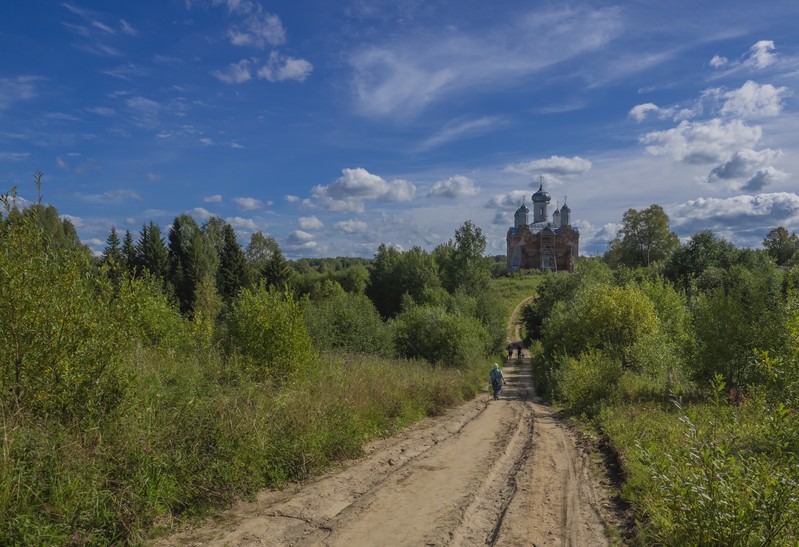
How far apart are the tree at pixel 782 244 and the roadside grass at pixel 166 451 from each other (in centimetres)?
7627

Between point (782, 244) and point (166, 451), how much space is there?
8389 centimetres

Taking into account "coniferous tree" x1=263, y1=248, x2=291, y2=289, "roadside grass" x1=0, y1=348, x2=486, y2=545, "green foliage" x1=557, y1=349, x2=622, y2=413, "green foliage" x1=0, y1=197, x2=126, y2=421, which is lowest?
"green foliage" x1=557, y1=349, x2=622, y2=413

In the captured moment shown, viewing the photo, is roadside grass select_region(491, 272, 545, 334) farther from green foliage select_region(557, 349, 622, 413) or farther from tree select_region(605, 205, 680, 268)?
green foliage select_region(557, 349, 622, 413)

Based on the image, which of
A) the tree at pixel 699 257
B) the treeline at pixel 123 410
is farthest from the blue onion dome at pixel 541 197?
the treeline at pixel 123 410

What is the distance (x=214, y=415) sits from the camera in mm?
7574

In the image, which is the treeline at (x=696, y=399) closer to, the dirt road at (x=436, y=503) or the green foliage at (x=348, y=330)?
the dirt road at (x=436, y=503)

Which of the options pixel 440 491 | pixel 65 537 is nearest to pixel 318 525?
pixel 440 491

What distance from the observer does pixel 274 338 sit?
13.2 meters

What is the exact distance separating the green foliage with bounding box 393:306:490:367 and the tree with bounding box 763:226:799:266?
193ft

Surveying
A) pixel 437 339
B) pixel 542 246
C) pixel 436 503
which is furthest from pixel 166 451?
pixel 542 246

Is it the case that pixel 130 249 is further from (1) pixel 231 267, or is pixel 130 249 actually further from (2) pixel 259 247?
(2) pixel 259 247

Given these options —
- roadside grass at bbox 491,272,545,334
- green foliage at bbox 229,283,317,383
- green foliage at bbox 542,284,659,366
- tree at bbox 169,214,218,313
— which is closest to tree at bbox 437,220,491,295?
roadside grass at bbox 491,272,545,334

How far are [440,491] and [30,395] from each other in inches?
228

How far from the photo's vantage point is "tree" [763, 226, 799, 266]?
67625 mm
